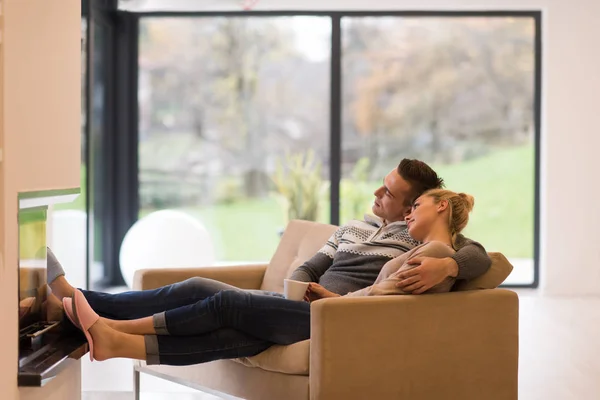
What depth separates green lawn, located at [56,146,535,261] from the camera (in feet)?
25.4

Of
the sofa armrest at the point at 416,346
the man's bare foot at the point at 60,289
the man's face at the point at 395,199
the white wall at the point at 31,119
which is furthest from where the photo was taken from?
the man's face at the point at 395,199

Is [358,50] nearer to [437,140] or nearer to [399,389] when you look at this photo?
[437,140]

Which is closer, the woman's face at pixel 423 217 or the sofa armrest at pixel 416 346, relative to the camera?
the sofa armrest at pixel 416 346

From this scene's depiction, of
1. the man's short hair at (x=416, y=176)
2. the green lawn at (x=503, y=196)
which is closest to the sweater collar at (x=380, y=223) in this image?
the man's short hair at (x=416, y=176)

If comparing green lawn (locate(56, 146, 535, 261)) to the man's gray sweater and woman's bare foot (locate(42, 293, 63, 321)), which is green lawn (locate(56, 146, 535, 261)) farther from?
woman's bare foot (locate(42, 293, 63, 321))

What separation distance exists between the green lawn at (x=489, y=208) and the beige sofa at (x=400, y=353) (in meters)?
4.55

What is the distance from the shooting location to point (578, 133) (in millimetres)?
7367

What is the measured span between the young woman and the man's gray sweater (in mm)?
175

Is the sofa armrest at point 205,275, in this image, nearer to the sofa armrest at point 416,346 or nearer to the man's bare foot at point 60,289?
the man's bare foot at point 60,289

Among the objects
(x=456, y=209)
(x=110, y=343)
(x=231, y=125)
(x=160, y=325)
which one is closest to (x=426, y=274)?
(x=456, y=209)

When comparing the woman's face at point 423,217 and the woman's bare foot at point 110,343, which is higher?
the woman's face at point 423,217

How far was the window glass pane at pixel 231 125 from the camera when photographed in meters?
7.77

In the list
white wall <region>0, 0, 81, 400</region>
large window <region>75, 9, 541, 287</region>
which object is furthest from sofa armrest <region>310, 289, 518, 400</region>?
large window <region>75, 9, 541, 287</region>

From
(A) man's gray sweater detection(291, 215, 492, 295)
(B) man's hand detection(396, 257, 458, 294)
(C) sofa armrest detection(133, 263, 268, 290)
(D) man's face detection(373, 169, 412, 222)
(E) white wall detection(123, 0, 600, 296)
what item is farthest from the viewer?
(E) white wall detection(123, 0, 600, 296)
